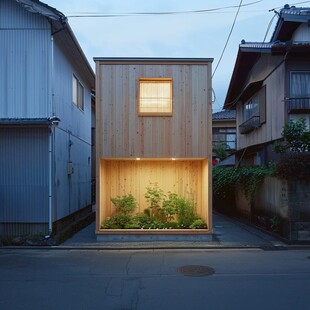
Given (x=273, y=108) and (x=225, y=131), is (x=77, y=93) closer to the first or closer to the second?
(x=273, y=108)

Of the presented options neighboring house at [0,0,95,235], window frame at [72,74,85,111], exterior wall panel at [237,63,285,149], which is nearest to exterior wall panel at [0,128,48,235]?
neighboring house at [0,0,95,235]

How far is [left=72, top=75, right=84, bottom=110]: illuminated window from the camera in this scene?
1432cm

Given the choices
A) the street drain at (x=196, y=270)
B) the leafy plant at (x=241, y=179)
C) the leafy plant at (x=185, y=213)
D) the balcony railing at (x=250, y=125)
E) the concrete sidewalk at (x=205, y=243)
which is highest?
the balcony railing at (x=250, y=125)

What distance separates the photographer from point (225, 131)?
29719mm

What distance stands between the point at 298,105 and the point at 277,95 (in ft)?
3.52

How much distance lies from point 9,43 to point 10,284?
7512mm

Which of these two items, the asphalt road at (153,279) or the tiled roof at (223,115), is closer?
the asphalt road at (153,279)

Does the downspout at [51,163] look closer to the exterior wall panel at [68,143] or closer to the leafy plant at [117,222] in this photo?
the exterior wall panel at [68,143]

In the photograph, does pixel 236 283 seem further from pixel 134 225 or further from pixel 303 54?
pixel 303 54

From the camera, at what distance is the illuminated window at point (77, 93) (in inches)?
564

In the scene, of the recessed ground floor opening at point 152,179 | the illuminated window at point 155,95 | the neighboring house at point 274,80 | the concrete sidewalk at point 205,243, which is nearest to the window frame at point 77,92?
the recessed ground floor opening at point 152,179

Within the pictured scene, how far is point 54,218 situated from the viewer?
11.0m

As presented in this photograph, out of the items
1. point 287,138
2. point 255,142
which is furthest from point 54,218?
point 255,142

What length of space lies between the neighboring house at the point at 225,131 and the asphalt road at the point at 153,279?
65.7 ft
